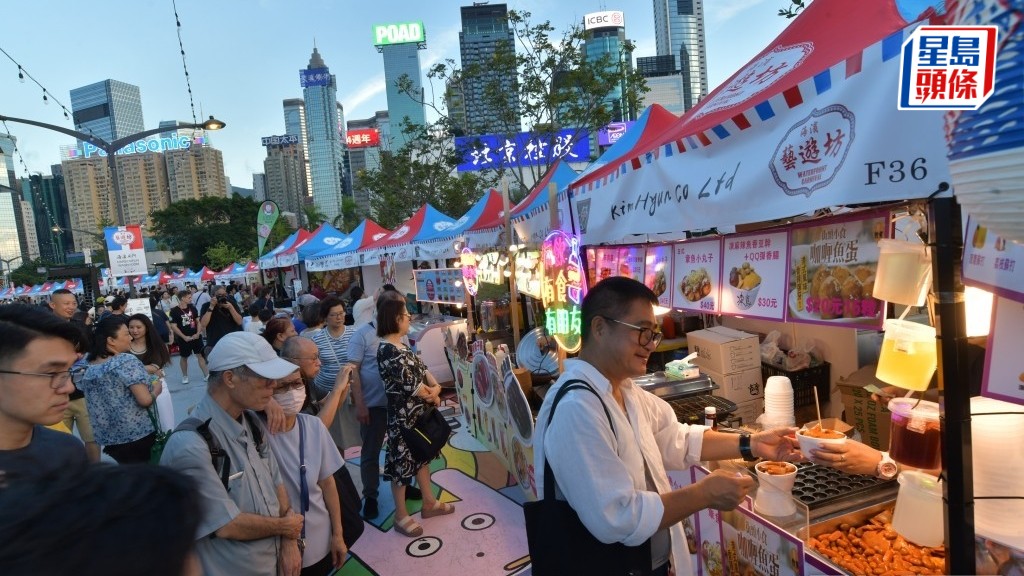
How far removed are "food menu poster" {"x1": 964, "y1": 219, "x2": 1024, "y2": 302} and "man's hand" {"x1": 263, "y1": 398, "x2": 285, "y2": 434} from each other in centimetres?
267

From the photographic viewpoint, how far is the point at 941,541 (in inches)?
79.1

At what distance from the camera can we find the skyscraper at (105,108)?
3095cm

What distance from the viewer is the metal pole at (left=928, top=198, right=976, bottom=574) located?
1438mm

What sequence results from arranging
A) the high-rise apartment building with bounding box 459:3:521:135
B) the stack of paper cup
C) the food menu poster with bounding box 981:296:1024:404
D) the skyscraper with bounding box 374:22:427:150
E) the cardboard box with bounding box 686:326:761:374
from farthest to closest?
1. the skyscraper with bounding box 374:22:427:150
2. the high-rise apartment building with bounding box 459:3:521:135
3. the cardboard box with bounding box 686:326:761:374
4. the stack of paper cup
5. the food menu poster with bounding box 981:296:1024:404

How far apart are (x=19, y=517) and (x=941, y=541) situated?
8.99 ft

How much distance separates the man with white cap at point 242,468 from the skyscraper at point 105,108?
35653 mm

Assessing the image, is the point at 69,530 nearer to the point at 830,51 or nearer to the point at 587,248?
the point at 830,51

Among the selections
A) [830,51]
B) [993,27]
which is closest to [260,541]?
[993,27]

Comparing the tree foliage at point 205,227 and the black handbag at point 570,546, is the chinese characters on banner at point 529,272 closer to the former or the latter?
the black handbag at point 570,546

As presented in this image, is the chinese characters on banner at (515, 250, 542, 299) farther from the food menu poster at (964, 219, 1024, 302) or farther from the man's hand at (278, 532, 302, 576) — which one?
the food menu poster at (964, 219, 1024, 302)

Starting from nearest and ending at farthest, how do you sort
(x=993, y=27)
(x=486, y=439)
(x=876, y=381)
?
(x=993, y=27)
(x=876, y=381)
(x=486, y=439)

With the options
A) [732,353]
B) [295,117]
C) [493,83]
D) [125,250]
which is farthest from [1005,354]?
[295,117]

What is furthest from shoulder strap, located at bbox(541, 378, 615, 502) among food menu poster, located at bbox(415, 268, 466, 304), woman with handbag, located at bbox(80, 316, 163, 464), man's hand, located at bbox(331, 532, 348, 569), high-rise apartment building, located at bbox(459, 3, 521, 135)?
→ high-rise apartment building, located at bbox(459, 3, 521, 135)

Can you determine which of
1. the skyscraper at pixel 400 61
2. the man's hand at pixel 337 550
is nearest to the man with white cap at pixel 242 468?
the man's hand at pixel 337 550
